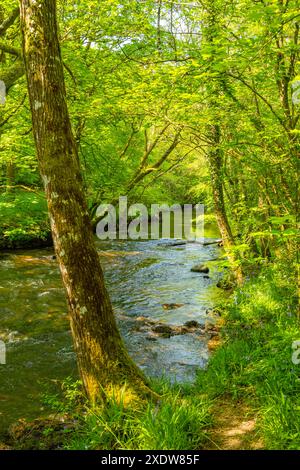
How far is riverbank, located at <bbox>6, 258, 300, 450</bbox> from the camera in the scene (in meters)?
3.55

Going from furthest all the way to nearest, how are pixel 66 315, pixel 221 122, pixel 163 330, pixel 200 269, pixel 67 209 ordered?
1. pixel 200 269
2. pixel 66 315
3. pixel 163 330
4. pixel 221 122
5. pixel 67 209

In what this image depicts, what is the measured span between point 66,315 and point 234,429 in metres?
6.79

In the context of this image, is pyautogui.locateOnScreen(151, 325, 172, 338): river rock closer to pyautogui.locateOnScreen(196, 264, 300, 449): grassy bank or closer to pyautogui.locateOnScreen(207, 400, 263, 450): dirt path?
pyautogui.locateOnScreen(196, 264, 300, 449): grassy bank

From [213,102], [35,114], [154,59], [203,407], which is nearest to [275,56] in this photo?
[213,102]

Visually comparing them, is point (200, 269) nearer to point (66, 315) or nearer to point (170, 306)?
point (170, 306)

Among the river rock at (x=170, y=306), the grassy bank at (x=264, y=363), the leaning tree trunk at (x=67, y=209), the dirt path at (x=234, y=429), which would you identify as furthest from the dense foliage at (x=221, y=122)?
the river rock at (x=170, y=306)

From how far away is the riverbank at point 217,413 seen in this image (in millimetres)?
3553

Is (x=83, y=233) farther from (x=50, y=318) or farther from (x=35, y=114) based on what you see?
(x=50, y=318)

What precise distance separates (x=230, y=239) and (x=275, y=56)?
4422 mm

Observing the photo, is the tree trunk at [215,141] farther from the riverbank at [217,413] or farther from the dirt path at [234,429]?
the dirt path at [234,429]

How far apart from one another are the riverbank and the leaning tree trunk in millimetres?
382

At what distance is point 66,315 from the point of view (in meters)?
9.94

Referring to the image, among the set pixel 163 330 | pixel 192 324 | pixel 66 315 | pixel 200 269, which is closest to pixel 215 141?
pixel 192 324

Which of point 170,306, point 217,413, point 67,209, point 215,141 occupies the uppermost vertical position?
point 215,141
